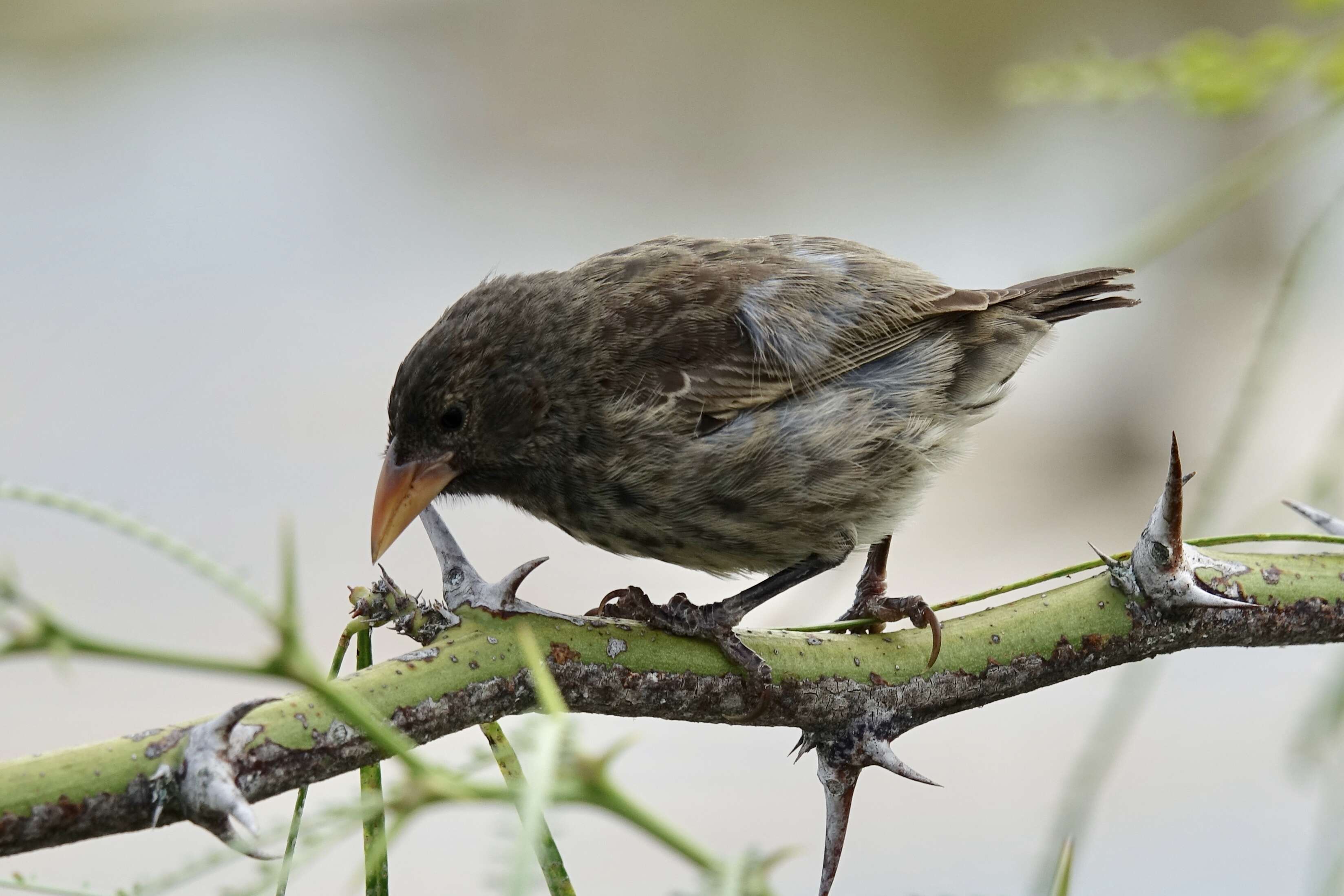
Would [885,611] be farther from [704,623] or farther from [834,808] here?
[834,808]

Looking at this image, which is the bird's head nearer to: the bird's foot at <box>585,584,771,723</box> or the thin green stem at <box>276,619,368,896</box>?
the bird's foot at <box>585,584,771,723</box>

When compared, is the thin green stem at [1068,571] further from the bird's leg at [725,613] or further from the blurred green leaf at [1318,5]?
the blurred green leaf at [1318,5]

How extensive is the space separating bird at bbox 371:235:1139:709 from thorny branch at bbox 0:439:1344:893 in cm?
47

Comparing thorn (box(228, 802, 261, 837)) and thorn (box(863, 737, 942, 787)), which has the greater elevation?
thorn (box(228, 802, 261, 837))

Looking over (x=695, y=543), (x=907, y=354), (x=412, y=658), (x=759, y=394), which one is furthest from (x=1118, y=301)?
(x=412, y=658)

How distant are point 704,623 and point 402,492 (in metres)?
0.70

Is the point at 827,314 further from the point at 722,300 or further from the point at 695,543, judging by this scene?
the point at 695,543

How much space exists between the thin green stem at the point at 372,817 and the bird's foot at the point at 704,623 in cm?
49

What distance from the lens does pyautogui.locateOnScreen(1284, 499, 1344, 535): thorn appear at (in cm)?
165

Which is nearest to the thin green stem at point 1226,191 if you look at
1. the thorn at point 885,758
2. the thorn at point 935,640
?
the thorn at point 935,640

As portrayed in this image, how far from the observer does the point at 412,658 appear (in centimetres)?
135

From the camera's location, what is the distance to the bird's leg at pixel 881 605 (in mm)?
1856

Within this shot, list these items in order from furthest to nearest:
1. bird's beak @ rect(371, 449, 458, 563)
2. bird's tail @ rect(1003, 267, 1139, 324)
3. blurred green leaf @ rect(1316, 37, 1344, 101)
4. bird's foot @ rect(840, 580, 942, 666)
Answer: bird's tail @ rect(1003, 267, 1139, 324) → bird's beak @ rect(371, 449, 458, 563) → bird's foot @ rect(840, 580, 942, 666) → blurred green leaf @ rect(1316, 37, 1344, 101)

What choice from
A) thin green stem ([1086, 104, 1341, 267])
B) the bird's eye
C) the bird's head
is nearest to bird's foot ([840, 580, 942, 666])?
thin green stem ([1086, 104, 1341, 267])
